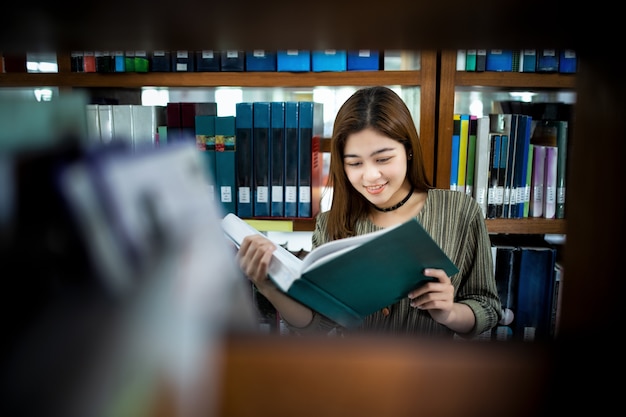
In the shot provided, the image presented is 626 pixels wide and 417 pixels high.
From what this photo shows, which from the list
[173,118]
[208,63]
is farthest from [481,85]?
[173,118]

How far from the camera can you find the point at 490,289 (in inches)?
51.6

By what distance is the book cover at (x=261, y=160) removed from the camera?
6.17 ft

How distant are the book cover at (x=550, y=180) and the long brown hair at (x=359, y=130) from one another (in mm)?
746

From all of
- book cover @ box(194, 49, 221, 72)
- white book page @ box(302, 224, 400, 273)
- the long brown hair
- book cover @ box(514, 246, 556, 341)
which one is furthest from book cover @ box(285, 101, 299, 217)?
white book page @ box(302, 224, 400, 273)

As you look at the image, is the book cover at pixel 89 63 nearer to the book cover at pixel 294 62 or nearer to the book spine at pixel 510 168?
the book cover at pixel 294 62

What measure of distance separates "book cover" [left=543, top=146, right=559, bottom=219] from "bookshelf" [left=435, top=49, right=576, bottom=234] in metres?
0.05

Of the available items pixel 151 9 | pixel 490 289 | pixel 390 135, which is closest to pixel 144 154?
pixel 151 9

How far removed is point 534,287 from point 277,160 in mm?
1159

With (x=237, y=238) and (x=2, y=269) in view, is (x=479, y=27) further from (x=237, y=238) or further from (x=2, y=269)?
(x=237, y=238)

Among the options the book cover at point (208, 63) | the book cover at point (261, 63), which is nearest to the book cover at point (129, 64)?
the book cover at point (208, 63)

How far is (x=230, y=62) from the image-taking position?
187cm

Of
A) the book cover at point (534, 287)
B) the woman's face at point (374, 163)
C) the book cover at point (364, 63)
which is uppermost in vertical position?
the book cover at point (364, 63)

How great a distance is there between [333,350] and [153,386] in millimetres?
61

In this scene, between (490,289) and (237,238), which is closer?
(237,238)
